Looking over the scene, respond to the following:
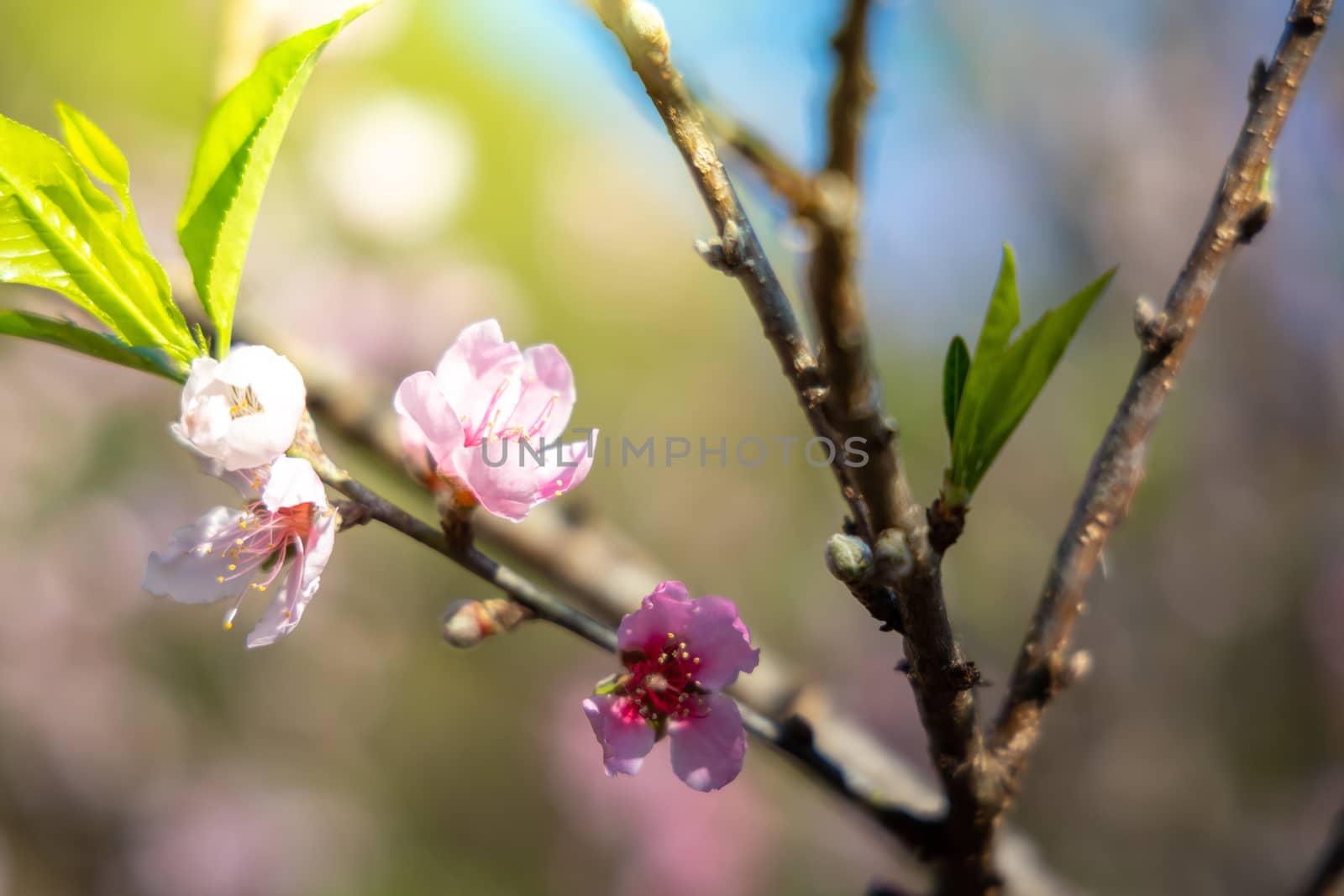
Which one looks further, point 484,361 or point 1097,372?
point 1097,372

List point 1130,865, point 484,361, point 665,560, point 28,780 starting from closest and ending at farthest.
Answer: point 484,361
point 1130,865
point 28,780
point 665,560

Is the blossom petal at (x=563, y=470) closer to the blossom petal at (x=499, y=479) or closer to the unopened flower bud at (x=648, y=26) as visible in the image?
the blossom petal at (x=499, y=479)

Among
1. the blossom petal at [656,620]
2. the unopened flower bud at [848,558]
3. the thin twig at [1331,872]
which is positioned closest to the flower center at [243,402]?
the blossom petal at [656,620]

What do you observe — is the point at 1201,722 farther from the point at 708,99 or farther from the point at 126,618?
the point at 126,618

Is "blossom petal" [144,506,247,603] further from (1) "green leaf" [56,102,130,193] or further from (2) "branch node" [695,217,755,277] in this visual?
(2) "branch node" [695,217,755,277]

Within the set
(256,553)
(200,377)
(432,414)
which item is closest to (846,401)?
(432,414)

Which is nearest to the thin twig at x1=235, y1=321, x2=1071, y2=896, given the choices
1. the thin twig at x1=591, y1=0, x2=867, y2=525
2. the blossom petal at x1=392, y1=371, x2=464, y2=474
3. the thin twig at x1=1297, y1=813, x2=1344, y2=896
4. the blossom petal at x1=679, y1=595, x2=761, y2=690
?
the thin twig at x1=1297, y1=813, x2=1344, y2=896

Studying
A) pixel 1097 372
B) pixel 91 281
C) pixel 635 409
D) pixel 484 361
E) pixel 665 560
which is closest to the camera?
pixel 91 281

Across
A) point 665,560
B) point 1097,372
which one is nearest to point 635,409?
point 665,560
